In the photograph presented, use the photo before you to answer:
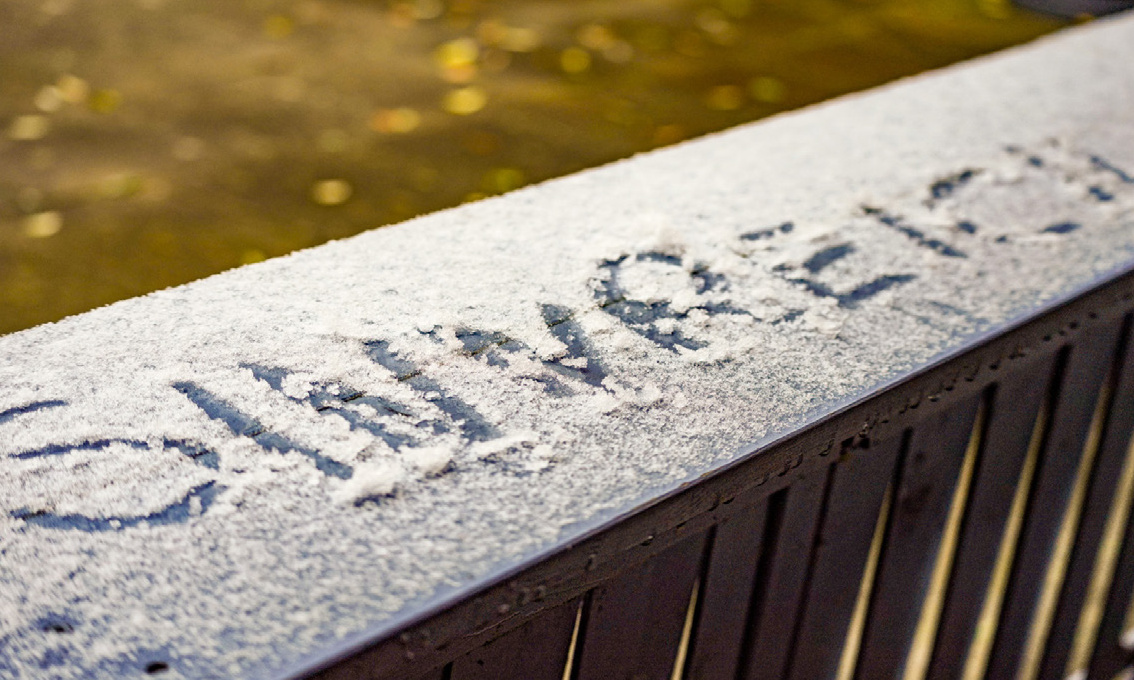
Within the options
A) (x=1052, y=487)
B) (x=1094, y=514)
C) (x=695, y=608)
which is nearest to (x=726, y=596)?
(x=695, y=608)

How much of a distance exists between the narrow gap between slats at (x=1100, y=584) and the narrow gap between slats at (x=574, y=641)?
1378mm

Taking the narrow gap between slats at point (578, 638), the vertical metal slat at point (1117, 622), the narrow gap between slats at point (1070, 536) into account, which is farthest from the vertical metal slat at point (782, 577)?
the vertical metal slat at point (1117, 622)

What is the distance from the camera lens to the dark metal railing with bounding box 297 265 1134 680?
84cm

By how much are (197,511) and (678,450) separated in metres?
0.46

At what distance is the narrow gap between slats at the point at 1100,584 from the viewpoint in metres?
1.92

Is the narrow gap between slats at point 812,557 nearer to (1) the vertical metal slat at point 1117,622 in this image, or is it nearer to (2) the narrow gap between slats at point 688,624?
(2) the narrow gap between slats at point 688,624

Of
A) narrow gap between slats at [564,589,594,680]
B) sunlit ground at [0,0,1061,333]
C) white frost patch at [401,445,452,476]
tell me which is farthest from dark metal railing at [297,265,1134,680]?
sunlit ground at [0,0,1061,333]

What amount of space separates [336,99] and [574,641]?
4.14 m

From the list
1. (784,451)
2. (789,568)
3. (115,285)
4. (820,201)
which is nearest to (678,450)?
(784,451)

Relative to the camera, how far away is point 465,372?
1043 millimetres

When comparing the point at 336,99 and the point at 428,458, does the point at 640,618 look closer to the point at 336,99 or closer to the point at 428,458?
the point at 428,458

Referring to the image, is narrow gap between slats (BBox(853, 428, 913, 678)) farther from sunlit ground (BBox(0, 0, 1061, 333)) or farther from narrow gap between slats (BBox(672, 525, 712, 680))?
sunlit ground (BBox(0, 0, 1061, 333))

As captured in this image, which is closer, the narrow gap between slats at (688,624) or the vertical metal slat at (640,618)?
the vertical metal slat at (640,618)

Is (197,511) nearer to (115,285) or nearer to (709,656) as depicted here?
(709,656)
